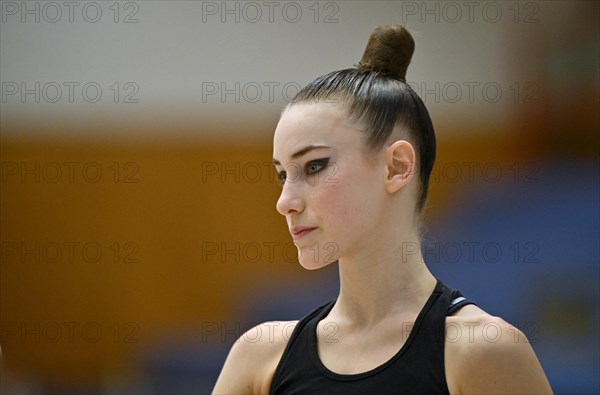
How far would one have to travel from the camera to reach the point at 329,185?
3.21 feet

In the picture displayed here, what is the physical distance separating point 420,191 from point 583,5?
4.95ft

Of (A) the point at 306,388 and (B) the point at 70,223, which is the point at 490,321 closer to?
(A) the point at 306,388

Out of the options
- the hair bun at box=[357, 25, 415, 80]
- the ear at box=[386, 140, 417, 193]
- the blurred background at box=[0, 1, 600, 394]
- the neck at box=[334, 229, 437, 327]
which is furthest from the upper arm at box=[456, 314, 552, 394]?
the blurred background at box=[0, 1, 600, 394]

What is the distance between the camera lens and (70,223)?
7.24 feet

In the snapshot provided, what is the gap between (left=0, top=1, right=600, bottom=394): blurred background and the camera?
2.06 meters

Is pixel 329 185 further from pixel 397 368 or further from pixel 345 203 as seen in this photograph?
pixel 397 368

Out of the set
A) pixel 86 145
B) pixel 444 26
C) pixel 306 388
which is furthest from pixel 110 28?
pixel 306 388

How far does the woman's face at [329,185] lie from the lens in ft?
3.23

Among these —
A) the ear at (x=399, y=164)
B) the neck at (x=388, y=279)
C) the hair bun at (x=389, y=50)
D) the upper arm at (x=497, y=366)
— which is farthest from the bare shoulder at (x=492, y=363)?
the hair bun at (x=389, y=50)

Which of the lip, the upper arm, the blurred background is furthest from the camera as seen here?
the blurred background

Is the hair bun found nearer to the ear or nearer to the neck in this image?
the ear

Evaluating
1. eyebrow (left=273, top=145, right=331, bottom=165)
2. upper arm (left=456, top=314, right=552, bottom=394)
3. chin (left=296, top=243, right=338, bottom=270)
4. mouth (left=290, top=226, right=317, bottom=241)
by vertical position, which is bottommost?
upper arm (left=456, top=314, right=552, bottom=394)

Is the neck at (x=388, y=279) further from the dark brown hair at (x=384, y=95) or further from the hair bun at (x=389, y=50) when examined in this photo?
the hair bun at (x=389, y=50)

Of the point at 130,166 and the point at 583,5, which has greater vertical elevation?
the point at 583,5
